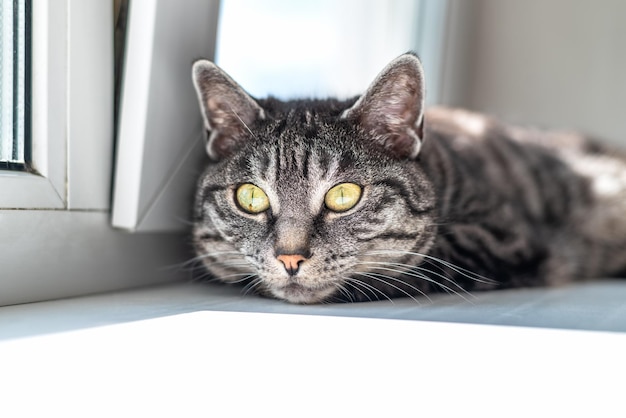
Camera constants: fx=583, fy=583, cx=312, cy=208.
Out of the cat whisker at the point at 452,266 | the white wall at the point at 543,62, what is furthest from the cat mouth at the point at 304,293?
the white wall at the point at 543,62

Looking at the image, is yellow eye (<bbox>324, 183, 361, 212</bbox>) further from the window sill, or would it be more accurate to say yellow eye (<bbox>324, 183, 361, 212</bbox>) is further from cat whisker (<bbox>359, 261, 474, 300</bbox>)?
the window sill

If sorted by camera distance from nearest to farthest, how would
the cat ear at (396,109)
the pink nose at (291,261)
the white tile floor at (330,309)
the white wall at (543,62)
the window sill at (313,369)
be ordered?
1. the window sill at (313,369)
2. the white tile floor at (330,309)
3. the pink nose at (291,261)
4. the cat ear at (396,109)
5. the white wall at (543,62)

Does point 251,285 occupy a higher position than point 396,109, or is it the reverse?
point 396,109

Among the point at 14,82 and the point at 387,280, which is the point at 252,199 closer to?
the point at 387,280

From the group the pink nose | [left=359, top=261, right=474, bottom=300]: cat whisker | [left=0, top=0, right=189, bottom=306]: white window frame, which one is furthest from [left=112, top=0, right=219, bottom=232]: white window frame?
[left=359, top=261, right=474, bottom=300]: cat whisker

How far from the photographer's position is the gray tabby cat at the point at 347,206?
1.18 meters

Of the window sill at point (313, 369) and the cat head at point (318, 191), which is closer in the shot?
the window sill at point (313, 369)

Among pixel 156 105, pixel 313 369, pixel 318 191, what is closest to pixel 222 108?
pixel 156 105

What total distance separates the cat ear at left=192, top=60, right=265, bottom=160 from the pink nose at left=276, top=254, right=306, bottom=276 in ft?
1.17

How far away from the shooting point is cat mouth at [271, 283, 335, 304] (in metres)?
1.16

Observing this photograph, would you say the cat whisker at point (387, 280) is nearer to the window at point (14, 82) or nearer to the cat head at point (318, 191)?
the cat head at point (318, 191)

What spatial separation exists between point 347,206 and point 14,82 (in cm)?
72

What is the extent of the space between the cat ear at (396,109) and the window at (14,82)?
661mm

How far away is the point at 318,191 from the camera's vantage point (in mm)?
1202
